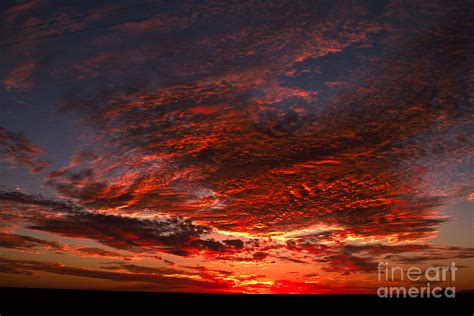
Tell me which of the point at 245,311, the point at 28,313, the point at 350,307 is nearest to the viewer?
the point at 28,313

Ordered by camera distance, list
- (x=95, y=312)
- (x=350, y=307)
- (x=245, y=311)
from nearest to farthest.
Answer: (x=95, y=312), (x=245, y=311), (x=350, y=307)

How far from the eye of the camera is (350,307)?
22.2 meters

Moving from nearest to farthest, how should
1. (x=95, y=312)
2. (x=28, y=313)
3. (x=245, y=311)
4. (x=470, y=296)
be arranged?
1. (x=28, y=313)
2. (x=95, y=312)
3. (x=245, y=311)
4. (x=470, y=296)

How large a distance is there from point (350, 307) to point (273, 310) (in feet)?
14.9

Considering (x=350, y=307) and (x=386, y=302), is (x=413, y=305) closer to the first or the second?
(x=386, y=302)

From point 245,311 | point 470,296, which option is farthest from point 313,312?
point 470,296

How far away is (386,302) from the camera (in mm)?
23297

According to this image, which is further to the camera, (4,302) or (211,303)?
(211,303)

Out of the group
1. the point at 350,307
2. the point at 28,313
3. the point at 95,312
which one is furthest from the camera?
the point at 350,307

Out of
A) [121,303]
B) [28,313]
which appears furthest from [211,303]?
[28,313]

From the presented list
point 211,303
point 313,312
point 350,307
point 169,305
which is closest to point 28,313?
point 169,305

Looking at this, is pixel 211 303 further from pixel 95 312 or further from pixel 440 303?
pixel 440 303

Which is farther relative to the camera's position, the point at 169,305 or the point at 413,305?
the point at 413,305

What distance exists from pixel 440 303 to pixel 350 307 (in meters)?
5.15
